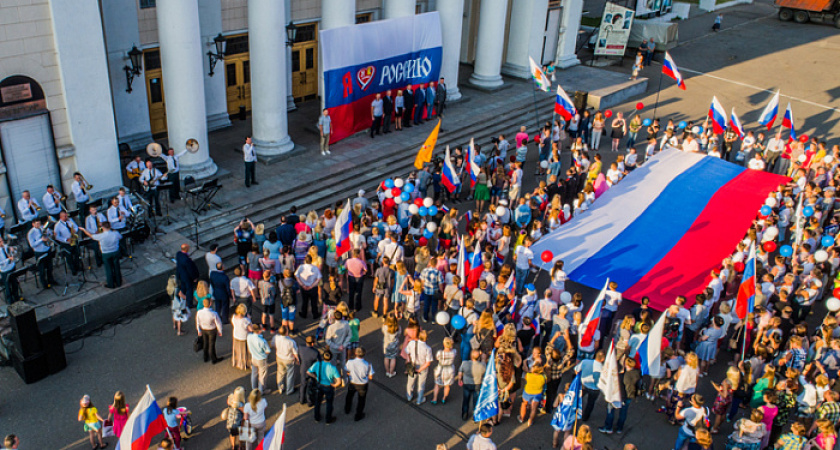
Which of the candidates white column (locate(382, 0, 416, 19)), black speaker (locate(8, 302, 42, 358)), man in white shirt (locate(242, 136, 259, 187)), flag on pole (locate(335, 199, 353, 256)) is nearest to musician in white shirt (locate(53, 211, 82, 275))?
black speaker (locate(8, 302, 42, 358))

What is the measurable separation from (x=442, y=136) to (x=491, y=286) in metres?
10.4

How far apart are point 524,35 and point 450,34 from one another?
5468 millimetres

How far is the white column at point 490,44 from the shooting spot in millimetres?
26578

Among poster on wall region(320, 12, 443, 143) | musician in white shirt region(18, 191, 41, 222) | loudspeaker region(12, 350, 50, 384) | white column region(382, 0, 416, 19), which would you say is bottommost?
loudspeaker region(12, 350, 50, 384)

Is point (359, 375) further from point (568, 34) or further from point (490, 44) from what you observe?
point (568, 34)

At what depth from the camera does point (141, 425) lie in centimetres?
966

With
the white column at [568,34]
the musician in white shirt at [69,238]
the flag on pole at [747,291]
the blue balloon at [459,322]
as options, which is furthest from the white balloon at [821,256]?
the white column at [568,34]

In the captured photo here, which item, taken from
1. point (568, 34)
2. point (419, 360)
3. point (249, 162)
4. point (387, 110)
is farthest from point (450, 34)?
point (419, 360)

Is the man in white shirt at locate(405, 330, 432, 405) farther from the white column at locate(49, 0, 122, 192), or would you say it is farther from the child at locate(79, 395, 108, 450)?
the white column at locate(49, 0, 122, 192)

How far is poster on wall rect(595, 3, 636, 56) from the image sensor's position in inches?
1283

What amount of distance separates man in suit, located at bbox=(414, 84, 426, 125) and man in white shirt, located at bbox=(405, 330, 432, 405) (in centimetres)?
1304

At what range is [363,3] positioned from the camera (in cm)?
2500

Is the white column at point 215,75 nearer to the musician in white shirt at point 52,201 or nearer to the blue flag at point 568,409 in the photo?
the musician in white shirt at point 52,201

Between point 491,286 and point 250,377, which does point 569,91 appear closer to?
point 491,286
